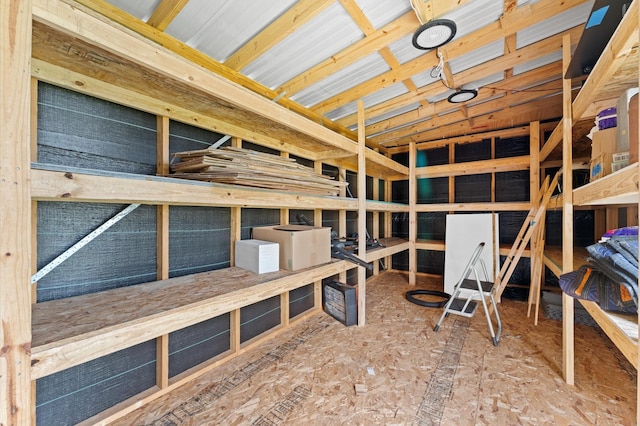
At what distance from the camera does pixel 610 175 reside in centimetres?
87

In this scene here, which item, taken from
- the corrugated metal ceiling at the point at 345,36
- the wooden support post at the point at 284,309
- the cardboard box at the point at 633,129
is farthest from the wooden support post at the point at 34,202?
the cardboard box at the point at 633,129

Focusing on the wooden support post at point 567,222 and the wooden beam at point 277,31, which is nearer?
the wooden beam at point 277,31

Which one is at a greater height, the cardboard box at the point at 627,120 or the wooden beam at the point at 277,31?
the wooden beam at the point at 277,31

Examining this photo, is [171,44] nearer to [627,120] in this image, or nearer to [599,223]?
[627,120]

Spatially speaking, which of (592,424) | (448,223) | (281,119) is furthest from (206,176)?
(448,223)

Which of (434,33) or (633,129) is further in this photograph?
(434,33)

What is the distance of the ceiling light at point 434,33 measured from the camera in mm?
1398

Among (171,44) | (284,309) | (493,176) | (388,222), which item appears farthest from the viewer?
(388,222)

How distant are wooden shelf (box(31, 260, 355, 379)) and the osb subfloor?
64 cm

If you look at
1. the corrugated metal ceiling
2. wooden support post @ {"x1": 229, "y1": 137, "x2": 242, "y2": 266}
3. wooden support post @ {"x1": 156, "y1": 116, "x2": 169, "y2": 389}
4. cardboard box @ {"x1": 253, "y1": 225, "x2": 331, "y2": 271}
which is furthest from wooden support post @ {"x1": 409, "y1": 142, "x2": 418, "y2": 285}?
wooden support post @ {"x1": 156, "y1": 116, "x2": 169, "y2": 389}

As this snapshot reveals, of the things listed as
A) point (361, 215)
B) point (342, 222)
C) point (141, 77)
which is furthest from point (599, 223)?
point (141, 77)

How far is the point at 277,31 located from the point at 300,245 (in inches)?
51.5

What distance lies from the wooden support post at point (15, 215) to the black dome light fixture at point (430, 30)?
156 centimetres

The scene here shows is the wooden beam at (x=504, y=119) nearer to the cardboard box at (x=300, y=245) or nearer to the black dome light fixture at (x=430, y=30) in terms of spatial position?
the black dome light fixture at (x=430, y=30)
